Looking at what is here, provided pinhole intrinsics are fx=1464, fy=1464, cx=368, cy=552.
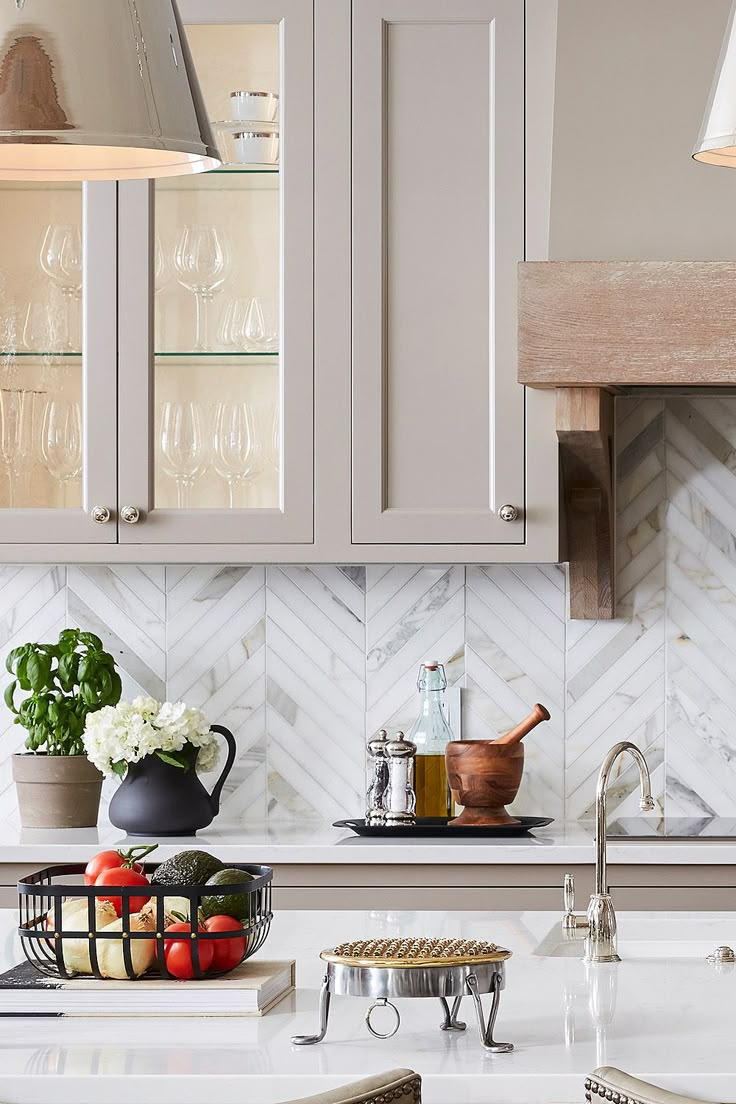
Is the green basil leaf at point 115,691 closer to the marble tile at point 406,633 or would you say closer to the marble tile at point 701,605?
the marble tile at point 406,633

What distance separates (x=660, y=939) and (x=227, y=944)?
62cm

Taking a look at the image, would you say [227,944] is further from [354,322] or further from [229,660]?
[229,660]

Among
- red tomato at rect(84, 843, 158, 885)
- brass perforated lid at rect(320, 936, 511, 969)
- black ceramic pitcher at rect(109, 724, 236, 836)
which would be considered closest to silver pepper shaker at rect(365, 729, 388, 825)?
black ceramic pitcher at rect(109, 724, 236, 836)

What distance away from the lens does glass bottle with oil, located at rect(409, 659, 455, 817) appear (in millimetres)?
3082

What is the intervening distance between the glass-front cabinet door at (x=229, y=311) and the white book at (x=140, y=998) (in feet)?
5.27

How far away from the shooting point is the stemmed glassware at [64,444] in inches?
118

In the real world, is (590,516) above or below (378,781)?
above

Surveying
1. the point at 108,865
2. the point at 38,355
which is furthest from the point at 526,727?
the point at 108,865

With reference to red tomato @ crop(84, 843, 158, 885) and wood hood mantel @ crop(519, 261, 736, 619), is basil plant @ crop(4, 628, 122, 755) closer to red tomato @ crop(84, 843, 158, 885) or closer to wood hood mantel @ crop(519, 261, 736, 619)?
wood hood mantel @ crop(519, 261, 736, 619)

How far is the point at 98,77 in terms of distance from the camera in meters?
1.17

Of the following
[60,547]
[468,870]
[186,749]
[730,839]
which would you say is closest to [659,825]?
[730,839]

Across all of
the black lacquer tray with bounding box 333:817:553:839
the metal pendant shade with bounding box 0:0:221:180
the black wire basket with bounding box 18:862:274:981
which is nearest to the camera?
the metal pendant shade with bounding box 0:0:221:180

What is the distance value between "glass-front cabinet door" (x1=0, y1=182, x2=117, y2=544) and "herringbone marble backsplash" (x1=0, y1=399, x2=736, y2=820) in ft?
1.22

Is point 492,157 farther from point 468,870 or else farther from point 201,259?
point 468,870
